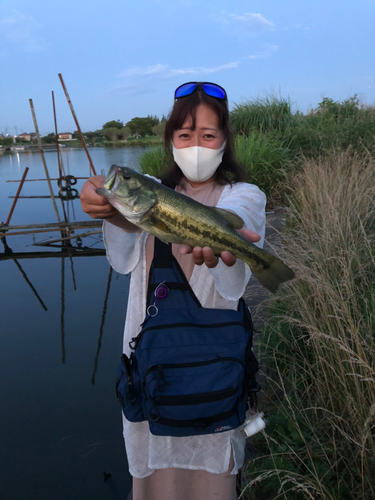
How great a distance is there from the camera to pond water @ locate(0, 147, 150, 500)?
3.34m

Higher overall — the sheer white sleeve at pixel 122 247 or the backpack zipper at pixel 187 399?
the sheer white sleeve at pixel 122 247

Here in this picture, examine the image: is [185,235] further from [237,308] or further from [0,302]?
[0,302]

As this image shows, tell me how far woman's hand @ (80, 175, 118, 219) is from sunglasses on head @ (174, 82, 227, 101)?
0.81 metres

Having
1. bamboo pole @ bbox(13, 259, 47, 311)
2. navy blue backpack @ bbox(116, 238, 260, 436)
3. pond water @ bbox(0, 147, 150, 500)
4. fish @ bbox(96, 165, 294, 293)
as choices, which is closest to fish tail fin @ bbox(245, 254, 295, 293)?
fish @ bbox(96, 165, 294, 293)

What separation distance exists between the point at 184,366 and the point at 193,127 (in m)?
1.39

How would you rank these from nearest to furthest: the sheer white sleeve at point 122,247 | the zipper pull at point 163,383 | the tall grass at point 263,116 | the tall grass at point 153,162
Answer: the zipper pull at point 163,383, the sheer white sleeve at point 122,247, the tall grass at point 153,162, the tall grass at point 263,116

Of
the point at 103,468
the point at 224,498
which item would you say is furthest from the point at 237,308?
the point at 103,468

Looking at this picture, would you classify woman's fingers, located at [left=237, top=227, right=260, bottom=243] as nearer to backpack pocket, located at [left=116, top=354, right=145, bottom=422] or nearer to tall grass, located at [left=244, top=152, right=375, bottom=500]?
tall grass, located at [left=244, top=152, right=375, bottom=500]

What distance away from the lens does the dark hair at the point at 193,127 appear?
200 cm

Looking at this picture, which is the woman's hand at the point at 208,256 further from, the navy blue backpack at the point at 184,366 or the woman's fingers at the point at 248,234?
the navy blue backpack at the point at 184,366

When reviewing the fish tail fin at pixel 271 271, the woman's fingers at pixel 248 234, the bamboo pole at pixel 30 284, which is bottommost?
the bamboo pole at pixel 30 284

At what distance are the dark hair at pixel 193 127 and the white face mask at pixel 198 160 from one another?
0.33 feet

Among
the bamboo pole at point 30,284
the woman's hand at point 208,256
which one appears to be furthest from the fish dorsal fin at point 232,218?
the bamboo pole at point 30,284

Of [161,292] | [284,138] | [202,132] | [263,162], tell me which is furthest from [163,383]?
[284,138]
